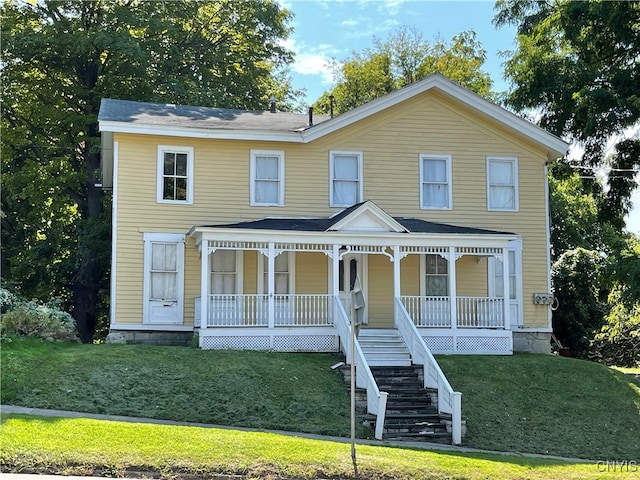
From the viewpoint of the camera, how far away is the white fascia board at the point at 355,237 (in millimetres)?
18156

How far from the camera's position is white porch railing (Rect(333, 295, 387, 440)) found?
13.3 metres

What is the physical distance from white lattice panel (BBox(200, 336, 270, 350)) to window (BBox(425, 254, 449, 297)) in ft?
18.3

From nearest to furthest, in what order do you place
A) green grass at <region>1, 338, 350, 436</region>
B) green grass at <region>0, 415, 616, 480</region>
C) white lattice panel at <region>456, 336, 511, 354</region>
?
green grass at <region>0, 415, 616, 480</region> → green grass at <region>1, 338, 350, 436</region> → white lattice panel at <region>456, 336, 511, 354</region>

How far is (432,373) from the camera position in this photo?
15289mm

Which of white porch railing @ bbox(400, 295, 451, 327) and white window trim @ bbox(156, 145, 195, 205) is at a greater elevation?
white window trim @ bbox(156, 145, 195, 205)

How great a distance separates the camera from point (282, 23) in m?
35.1

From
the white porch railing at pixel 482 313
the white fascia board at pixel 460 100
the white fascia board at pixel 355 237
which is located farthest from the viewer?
the white fascia board at pixel 460 100

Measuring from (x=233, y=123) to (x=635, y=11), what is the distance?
1293 cm

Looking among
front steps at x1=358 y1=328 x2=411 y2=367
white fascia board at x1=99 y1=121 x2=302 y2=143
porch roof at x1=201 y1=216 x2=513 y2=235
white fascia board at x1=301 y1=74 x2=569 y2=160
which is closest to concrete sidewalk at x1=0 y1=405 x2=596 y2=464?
front steps at x1=358 y1=328 x2=411 y2=367

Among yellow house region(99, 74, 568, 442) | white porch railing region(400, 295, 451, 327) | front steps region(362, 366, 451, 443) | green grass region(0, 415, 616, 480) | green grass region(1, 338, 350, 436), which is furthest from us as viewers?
white porch railing region(400, 295, 451, 327)

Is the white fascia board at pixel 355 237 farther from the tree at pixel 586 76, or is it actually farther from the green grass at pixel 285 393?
the tree at pixel 586 76

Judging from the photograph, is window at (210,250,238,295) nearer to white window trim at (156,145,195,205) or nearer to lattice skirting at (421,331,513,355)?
white window trim at (156,145,195,205)

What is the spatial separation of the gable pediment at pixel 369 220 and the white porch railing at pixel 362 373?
80.3 inches

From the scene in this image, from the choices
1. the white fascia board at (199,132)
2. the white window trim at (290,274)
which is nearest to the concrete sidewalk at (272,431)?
the white window trim at (290,274)
